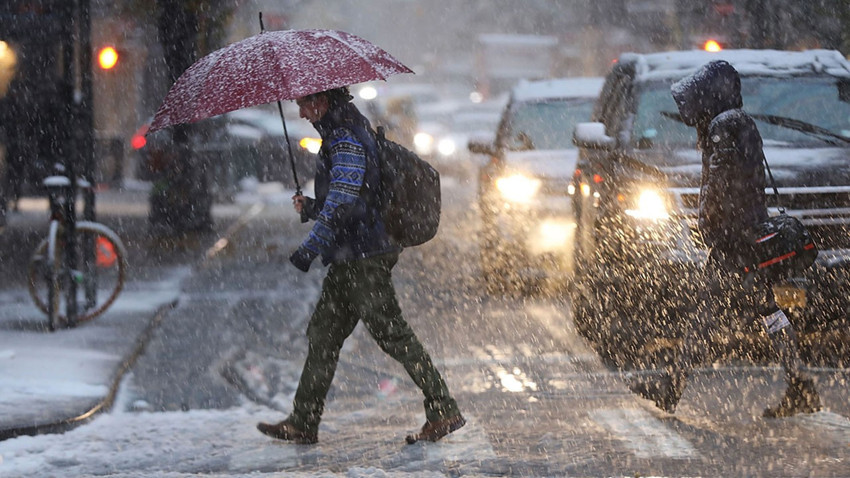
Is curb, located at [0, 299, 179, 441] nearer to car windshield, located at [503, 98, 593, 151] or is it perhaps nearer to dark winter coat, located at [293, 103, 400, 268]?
dark winter coat, located at [293, 103, 400, 268]

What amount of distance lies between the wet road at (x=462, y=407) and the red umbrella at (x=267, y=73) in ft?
5.42

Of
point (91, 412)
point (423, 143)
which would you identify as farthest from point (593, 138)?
point (423, 143)

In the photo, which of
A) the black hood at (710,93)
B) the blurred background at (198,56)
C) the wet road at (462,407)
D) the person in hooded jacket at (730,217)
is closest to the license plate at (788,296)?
the wet road at (462,407)

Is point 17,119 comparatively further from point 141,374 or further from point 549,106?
point 141,374

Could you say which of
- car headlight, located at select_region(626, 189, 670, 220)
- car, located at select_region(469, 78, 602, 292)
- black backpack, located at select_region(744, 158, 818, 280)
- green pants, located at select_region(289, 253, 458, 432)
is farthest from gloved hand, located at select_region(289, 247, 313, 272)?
car, located at select_region(469, 78, 602, 292)

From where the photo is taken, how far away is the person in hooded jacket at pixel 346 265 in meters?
6.11

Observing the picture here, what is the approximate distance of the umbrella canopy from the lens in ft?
19.6

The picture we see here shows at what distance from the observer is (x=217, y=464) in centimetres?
625

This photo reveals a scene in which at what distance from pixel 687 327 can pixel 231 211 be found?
13816 millimetres

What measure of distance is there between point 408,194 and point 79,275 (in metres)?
4.44

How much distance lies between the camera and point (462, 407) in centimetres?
747

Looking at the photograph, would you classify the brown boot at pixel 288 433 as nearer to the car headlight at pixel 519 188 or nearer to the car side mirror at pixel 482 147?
the car headlight at pixel 519 188

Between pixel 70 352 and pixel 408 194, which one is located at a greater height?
Result: pixel 408 194

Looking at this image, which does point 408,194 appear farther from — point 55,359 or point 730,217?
point 55,359
